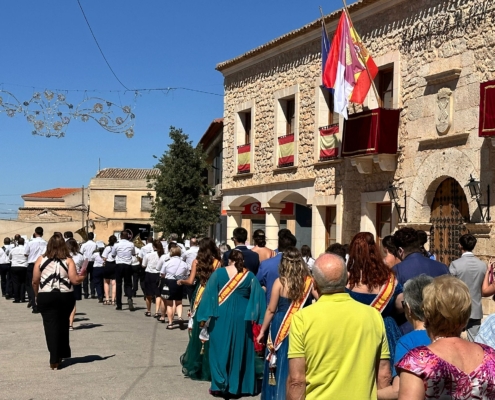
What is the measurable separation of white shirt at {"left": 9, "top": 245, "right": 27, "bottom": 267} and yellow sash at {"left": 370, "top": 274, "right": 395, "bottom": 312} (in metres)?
14.5

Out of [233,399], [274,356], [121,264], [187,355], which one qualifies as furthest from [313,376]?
[121,264]

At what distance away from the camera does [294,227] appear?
26.6 m

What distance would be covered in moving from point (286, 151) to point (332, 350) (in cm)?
1805

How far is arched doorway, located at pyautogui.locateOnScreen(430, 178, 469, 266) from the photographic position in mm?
15305

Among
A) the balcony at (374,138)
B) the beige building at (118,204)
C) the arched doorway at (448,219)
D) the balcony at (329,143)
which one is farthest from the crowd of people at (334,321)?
the beige building at (118,204)

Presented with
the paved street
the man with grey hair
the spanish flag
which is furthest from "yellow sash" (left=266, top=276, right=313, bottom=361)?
the spanish flag

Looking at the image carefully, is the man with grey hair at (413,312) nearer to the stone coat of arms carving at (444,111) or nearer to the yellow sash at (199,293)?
the yellow sash at (199,293)

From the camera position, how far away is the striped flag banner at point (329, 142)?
64.2 feet

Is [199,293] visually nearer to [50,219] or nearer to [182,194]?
[182,194]

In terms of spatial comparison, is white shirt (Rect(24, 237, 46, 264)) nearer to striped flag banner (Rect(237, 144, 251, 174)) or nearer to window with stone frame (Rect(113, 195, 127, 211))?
striped flag banner (Rect(237, 144, 251, 174))

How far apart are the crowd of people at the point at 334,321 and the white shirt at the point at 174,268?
628 millimetres

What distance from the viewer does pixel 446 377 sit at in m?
3.33

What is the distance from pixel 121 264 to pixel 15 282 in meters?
3.69

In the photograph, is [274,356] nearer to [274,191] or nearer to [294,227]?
[274,191]
